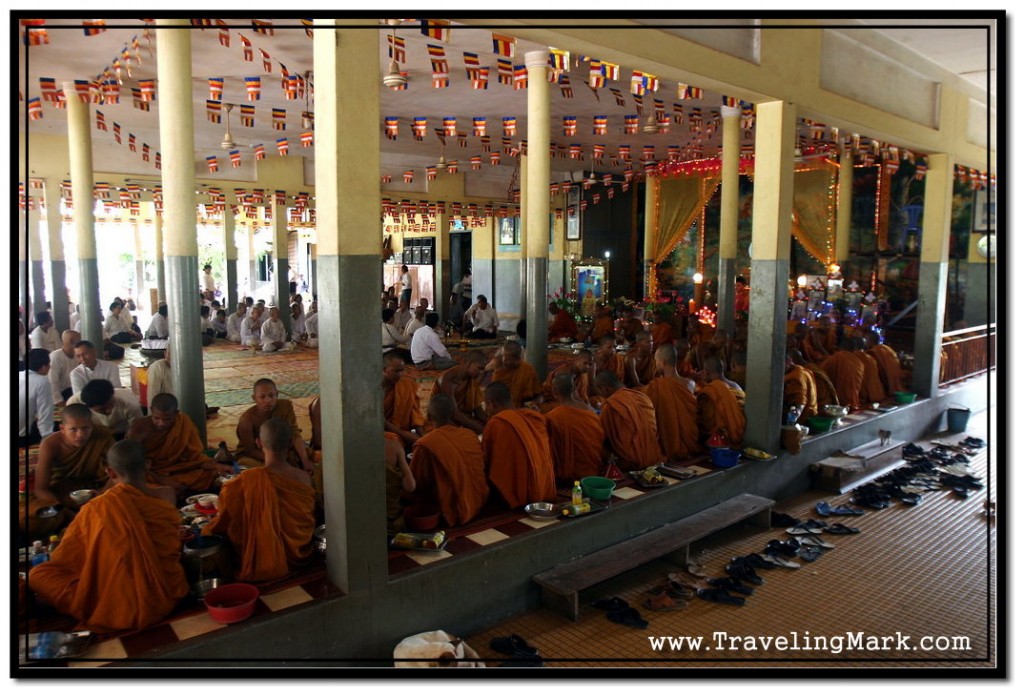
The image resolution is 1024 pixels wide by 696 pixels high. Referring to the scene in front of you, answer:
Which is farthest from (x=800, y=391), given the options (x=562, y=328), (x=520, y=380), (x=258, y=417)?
(x=562, y=328)

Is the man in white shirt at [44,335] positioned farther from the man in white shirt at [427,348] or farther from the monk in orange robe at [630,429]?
the monk in orange robe at [630,429]

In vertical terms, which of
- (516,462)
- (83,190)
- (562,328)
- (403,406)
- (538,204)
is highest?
(83,190)

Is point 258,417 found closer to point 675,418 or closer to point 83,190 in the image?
point 675,418

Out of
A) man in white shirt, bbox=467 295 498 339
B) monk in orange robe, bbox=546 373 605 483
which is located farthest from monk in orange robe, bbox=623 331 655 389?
man in white shirt, bbox=467 295 498 339

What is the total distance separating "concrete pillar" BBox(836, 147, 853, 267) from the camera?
17.3m

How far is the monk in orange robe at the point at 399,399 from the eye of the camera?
782cm

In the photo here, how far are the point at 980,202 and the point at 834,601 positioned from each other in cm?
1375

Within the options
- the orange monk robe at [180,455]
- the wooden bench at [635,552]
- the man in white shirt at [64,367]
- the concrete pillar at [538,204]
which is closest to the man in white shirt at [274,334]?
the man in white shirt at [64,367]

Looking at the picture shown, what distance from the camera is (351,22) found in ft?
12.9

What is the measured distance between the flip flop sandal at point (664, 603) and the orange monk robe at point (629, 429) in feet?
5.59

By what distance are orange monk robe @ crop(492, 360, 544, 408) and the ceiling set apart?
3926 mm

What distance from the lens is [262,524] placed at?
4.50m

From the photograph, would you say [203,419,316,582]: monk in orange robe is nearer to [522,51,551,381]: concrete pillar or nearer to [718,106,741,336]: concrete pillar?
[522,51,551,381]: concrete pillar

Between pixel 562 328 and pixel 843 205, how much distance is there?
293 inches
